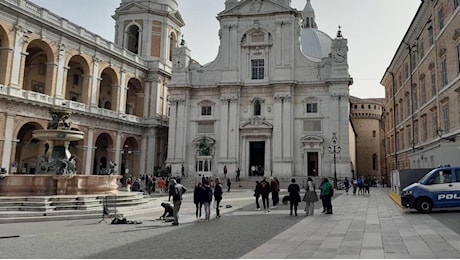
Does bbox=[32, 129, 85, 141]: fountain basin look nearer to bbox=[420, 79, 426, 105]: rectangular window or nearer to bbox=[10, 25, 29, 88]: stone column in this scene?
bbox=[10, 25, 29, 88]: stone column

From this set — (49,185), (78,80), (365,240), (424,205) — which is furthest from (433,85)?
(78,80)

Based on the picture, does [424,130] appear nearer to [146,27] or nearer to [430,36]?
[430,36]

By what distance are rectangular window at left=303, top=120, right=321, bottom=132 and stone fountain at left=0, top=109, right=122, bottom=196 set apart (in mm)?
26906

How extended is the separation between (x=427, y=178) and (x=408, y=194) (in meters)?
1.01

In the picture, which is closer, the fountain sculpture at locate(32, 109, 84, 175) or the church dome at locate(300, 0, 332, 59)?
the fountain sculpture at locate(32, 109, 84, 175)

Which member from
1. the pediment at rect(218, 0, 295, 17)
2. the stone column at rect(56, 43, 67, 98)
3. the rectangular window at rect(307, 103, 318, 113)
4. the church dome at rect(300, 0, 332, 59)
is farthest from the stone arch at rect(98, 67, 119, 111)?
the church dome at rect(300, 0, 332, 59)

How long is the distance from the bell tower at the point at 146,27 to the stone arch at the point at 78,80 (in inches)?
394

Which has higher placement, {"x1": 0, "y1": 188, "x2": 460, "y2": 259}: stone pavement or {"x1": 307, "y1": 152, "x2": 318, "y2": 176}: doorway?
{"x1": 307, "y1": 152, "x2": 318, "y2": 176}: doorway

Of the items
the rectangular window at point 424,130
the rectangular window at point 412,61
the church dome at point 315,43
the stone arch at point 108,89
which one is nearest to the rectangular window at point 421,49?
the rectangular window at point 412,61

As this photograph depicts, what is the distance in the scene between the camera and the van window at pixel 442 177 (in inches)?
621

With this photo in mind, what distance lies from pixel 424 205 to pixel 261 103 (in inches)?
1133

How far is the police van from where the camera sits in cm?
1547

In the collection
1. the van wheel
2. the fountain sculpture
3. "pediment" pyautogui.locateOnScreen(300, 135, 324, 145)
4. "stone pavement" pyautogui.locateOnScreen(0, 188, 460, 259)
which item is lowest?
"stone pavement" pyautogui.locateOnScreen(0, 188, 460, 259)

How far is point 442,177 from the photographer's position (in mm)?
15859
